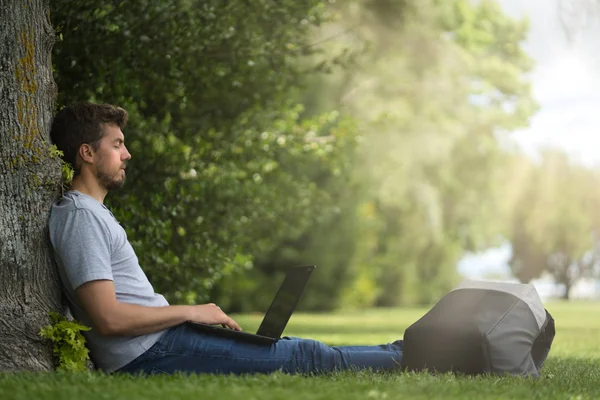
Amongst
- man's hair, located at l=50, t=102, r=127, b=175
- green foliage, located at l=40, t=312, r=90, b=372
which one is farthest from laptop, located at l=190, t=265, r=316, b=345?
man's hair, located at l=50, t=102, r=127, b=175

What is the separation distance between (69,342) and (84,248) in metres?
0.60

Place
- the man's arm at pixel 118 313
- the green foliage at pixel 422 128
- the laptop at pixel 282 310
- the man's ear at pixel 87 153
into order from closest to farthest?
1. the man's arm at pixel 118 313
2. the laptop at pixel 282 310
3. the man's ear at pixel 87 153
4. the green foliage at pixel 422 128

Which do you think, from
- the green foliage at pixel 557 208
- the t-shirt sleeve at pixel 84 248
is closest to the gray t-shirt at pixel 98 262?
the t-shirt sleeve at pixel 84 248

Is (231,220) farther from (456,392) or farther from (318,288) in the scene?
(318,288)

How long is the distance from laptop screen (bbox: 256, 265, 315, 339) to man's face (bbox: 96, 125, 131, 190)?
3.79ft

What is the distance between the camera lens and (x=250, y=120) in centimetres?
904

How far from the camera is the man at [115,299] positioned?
14.5ft

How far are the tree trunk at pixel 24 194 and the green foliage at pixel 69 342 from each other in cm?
9

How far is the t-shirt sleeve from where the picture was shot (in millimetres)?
4395

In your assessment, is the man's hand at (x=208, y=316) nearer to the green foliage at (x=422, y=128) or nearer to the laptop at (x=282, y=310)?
the laptop at (x=282, y=310)

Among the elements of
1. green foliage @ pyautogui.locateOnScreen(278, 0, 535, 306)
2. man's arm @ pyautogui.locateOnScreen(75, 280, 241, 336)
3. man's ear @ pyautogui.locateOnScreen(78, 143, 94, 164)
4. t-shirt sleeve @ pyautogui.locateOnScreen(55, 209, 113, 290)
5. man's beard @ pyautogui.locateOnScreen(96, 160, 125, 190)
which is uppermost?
man's ear @ pyautogui.locateOnScreen(78, 143, 94, 164)

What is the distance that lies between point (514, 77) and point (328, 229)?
1263 cm

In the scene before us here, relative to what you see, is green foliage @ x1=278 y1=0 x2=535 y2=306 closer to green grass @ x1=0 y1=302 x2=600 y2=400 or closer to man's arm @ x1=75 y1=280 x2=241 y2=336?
green grass @ x1=0 y1=302 x2=600 y2=400

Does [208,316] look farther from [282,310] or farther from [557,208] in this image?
[557,208]
